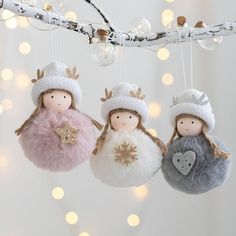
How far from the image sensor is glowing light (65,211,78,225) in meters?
1.42

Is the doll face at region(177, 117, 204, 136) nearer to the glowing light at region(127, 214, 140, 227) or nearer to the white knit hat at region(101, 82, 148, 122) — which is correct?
the white knit hat at region(101, 82, 148, 122)

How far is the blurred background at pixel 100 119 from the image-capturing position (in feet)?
4.61

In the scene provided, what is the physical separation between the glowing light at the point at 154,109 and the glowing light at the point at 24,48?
380 millimetres

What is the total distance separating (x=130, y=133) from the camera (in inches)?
35.2

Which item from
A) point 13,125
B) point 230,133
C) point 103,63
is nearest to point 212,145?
point 103,63

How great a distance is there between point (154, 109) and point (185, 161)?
63cm

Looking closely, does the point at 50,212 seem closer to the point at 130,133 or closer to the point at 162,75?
the point at 162,75

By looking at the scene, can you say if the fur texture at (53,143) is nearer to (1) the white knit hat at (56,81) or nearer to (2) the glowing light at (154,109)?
(1) the white knit hat at (56,81)

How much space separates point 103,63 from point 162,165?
0.20 meters

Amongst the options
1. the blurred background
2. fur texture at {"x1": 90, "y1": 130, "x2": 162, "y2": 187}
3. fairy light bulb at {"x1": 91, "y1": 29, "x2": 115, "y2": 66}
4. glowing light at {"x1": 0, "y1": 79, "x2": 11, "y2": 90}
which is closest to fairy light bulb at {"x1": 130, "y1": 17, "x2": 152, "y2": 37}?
fairy light bulb at {"x1": 91, "y1": 29, "x2": 115, "y2": 66}

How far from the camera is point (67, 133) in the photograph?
82 centimetres

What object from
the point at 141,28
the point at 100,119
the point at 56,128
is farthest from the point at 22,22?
the point at 56,128

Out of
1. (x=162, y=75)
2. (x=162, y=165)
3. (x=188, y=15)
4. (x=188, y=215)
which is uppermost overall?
(x=188, y=15)

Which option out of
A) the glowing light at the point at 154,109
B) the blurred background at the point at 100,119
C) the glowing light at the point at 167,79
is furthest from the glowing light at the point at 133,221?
the glowing light at the point at 167,79
